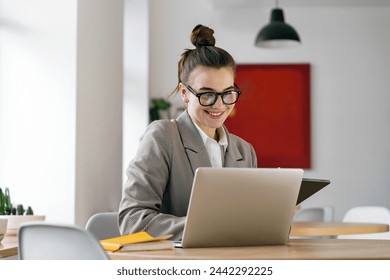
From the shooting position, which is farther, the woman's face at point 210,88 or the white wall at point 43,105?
the white wall at point 43,105

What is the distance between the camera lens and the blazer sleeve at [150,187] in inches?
78.2

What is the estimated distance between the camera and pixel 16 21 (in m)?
3.50

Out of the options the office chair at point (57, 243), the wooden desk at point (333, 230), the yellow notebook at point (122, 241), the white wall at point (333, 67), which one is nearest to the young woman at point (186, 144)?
the yellow notebook at point (122, 241)

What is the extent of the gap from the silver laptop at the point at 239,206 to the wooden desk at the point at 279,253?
0.11 ft

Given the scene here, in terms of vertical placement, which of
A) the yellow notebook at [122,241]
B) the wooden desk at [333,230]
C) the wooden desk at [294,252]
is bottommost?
the wooden desk at [333,230]

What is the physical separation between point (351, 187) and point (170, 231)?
5286 mm

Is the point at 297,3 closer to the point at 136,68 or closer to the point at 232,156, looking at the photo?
the point at 136,68

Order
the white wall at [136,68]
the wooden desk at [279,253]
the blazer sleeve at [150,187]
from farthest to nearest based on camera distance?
the white wall at [136,68]
the blazer sleeve at [150,187]
the wooden desk at [279,253]

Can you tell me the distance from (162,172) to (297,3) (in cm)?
507

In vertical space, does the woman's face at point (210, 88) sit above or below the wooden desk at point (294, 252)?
above

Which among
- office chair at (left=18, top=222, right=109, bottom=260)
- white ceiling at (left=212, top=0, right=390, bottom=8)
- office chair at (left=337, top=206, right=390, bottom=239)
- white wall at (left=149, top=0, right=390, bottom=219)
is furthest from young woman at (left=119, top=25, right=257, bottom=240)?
white wall at (left=149, top=0, right=390, bottom=219)

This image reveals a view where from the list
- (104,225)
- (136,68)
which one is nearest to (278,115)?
(136,68)

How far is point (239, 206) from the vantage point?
1705mm

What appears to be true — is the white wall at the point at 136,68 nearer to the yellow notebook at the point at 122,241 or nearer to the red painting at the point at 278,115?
the red painting at the point at 278,115
